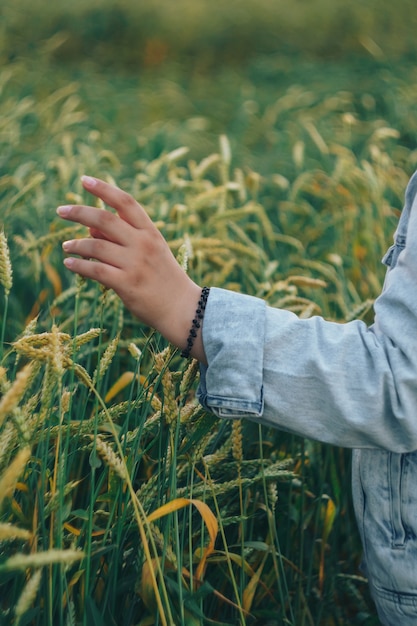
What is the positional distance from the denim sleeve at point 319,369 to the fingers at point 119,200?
11 centimetres

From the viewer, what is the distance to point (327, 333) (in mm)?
850

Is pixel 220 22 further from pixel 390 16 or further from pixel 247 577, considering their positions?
pixel 247 577

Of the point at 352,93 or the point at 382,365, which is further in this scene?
the point at 352,93

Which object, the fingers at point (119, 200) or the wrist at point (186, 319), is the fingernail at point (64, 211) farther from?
the wrist at point (186, 319)

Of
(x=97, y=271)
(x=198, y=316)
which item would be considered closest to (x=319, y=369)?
(x=198, y=316)

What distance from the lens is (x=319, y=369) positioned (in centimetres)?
82

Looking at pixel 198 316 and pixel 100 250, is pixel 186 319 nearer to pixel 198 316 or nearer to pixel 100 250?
pixel 198 316

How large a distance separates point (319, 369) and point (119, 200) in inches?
11.0

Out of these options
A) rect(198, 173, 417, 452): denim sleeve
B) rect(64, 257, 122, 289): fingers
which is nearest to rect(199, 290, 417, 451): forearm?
rect(198, 173, 417, 452): denim sleeve

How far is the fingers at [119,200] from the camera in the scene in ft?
2.62

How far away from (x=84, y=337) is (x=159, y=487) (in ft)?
0.66

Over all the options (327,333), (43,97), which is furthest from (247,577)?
(43,97)

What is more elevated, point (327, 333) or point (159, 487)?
point (327, 333)

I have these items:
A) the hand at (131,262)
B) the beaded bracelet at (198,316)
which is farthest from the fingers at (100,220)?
the beaded bracelet at (198,316)
